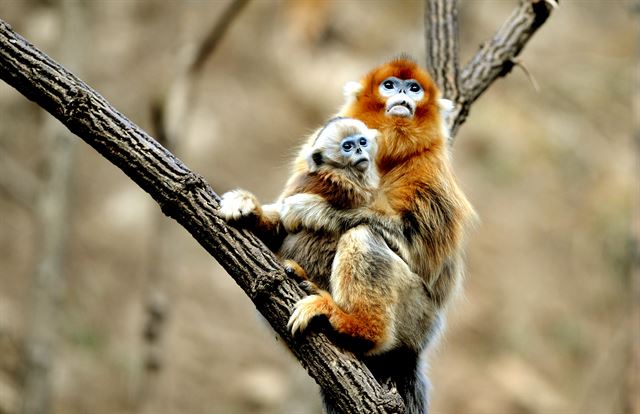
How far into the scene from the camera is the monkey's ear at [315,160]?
3992mm

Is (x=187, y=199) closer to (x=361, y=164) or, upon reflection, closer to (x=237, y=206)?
(x=237, y=206)

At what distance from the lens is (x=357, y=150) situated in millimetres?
3938

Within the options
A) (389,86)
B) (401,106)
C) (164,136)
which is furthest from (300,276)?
(164,136)

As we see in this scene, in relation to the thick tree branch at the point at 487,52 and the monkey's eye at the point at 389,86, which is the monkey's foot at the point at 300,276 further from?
the thick tree branch at the point at 487,52

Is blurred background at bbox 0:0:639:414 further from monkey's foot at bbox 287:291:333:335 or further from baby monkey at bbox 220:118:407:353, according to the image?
monkey's foot at bbox 287:291:333:335

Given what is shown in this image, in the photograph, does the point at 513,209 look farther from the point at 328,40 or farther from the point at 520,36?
the point at 520,36

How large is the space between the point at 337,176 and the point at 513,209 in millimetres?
8733

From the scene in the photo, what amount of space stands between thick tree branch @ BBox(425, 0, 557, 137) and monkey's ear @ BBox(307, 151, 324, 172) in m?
1.30

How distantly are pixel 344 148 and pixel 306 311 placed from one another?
929 millimetres

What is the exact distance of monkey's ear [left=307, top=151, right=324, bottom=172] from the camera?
157 inches

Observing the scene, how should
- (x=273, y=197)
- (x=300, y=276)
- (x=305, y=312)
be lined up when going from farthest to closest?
(x=273, y=197) < (x=300, y=276) < (x=305, y=312)

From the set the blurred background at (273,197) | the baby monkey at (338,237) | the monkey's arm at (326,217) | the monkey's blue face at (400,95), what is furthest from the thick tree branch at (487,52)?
the blurred background at (273,197)

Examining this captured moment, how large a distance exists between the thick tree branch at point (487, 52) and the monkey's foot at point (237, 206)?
70.9 inches

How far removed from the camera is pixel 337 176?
12.8 feet
